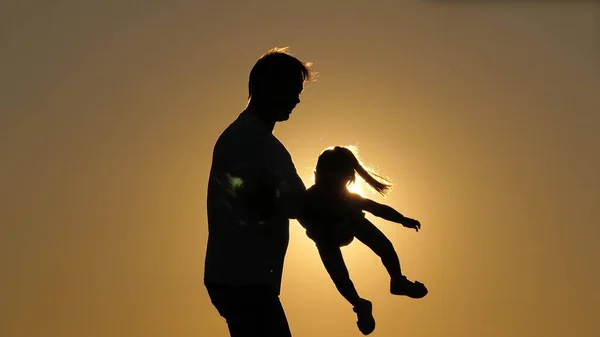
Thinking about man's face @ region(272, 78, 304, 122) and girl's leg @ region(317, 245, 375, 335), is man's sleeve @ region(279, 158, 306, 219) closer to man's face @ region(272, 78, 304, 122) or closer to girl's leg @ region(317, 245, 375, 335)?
man's face @ region(272, 78, 304, 122)

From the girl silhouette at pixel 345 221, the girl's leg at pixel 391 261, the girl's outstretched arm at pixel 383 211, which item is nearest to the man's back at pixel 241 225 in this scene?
the girl silhouette at pixel 345 221

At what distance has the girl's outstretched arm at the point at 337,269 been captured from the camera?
6.30 m

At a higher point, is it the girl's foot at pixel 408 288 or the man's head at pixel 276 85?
the man's head at pixel 276 85

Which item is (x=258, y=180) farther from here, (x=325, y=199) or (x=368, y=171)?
(x=368, y=171)

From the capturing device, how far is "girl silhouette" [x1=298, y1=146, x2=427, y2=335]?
18.8 ft

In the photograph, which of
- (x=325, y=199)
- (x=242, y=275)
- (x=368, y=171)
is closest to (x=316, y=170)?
(x=368, y=171)

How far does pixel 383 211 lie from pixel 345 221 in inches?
39.2

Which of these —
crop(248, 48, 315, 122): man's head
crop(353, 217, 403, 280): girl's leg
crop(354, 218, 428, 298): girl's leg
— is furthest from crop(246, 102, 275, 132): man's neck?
crop(354, 218, 428, 298): girl's leg

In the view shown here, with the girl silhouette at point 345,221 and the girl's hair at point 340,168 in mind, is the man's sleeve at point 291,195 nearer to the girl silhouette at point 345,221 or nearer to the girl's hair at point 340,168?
the girl silhouette at point 345,221

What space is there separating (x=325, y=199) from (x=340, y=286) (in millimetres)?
1285

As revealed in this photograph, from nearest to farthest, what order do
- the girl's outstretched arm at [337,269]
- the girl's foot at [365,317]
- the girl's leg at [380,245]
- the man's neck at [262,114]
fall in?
the man's neck at [262,114] < the girl's outstretched arm at [337,269] < the girl's foot at [365,317] < the girl's leg at [380,245]

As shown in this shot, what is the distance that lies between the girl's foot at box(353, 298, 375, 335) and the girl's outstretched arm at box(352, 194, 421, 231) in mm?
741

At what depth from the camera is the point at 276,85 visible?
5.67 m

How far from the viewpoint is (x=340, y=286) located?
6664 millimetres
